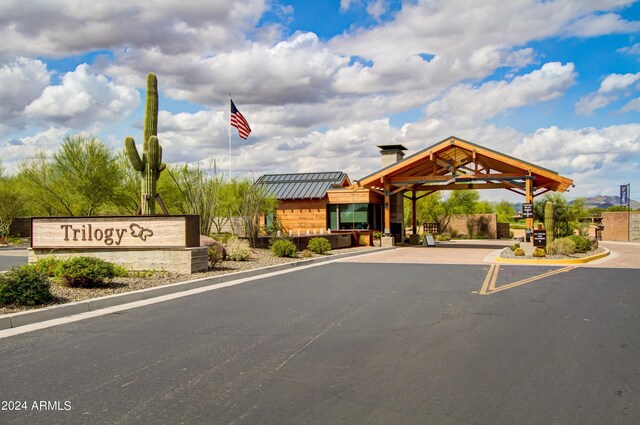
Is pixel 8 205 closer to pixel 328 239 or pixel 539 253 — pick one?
pixel 328 239

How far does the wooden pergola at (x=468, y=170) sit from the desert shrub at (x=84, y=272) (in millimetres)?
21441

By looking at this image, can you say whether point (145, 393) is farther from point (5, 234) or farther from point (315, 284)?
point (5, 234)

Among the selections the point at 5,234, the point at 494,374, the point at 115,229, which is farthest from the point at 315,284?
the point at 5,234

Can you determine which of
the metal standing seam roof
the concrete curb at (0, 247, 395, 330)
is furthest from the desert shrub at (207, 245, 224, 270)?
the metal standing seam roof

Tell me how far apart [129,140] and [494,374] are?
16.1 meters

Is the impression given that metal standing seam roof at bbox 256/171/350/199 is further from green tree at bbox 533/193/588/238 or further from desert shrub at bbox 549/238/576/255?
desert shrub at bbox 549/238/576/255

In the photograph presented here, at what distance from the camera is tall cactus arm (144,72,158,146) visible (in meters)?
20.2

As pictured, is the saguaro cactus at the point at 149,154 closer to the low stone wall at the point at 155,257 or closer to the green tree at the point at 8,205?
the low stone wall at the point at 155,257

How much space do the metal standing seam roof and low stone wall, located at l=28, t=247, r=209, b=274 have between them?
21.8 metres

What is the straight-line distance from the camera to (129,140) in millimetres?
18891

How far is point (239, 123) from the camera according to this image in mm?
29734

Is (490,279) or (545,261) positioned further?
(545,261)

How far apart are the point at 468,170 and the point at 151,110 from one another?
19676 millimetres

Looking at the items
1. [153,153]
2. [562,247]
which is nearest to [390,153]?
[562,247]
